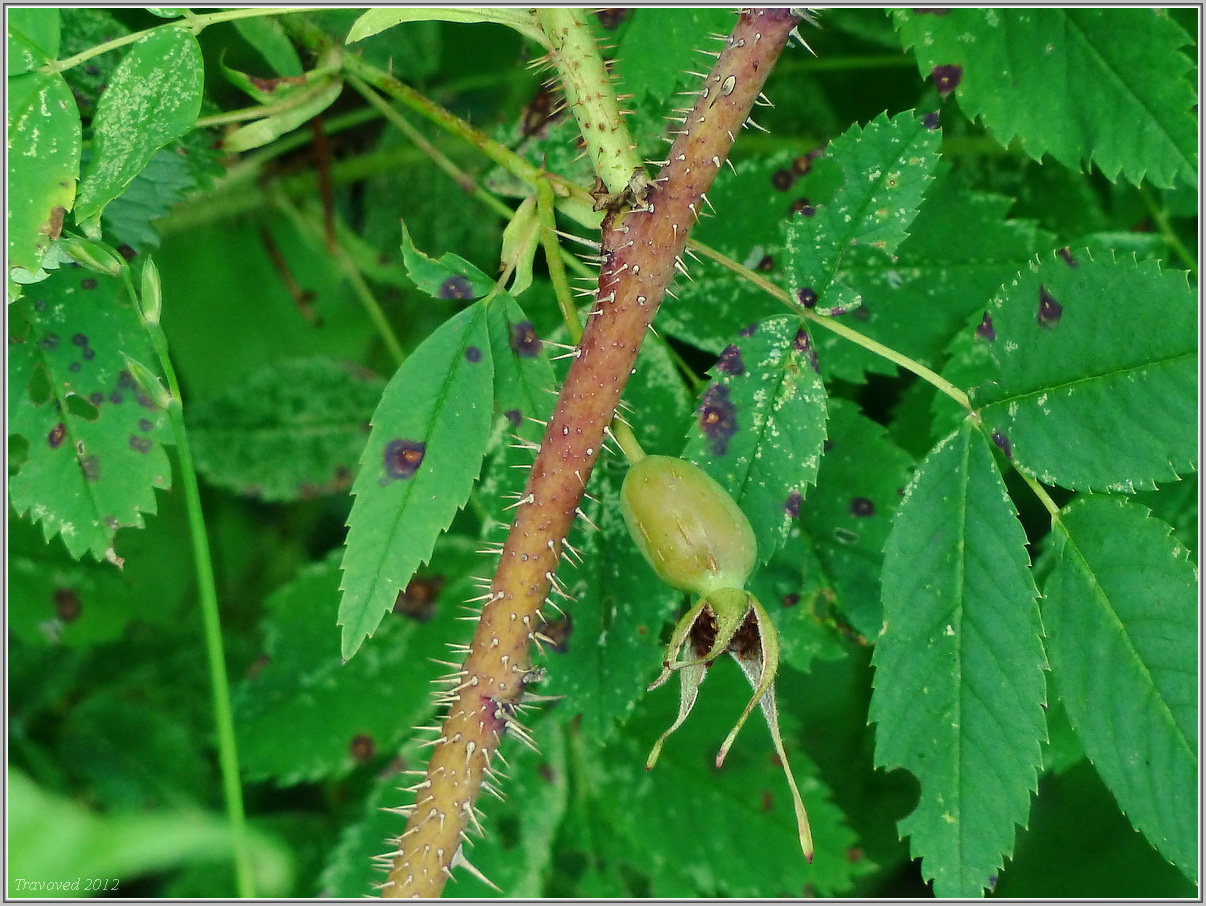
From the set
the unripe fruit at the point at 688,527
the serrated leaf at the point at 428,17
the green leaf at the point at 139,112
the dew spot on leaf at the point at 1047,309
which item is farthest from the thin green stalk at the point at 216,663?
the dew spot on leaf at the point at 1047,309

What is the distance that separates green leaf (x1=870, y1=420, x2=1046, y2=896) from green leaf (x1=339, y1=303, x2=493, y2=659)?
690 millimetres

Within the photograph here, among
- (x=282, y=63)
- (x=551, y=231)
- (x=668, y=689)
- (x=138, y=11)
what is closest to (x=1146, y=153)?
(x=551, y=231)

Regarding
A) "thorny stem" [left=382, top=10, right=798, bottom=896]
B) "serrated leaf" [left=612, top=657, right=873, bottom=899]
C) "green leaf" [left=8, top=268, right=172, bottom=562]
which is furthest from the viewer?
"serrated leaf" [left=612, top=657, right=873, bottom=899]

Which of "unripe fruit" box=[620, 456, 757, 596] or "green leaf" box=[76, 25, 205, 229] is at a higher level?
"green leaf" box=[76, 25, 205, 229]

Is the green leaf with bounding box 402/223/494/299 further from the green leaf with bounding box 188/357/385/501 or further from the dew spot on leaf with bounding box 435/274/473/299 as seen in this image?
the green leaf with bounding box 188/357/385/501

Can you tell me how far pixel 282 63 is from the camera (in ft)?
5.76

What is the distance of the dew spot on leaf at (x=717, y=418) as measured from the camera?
4.85 feet

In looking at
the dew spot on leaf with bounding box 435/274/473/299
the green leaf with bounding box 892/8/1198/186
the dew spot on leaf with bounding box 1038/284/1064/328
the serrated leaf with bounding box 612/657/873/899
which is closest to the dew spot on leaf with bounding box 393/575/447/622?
the serrated leaf with bounding box 612/657/873/899

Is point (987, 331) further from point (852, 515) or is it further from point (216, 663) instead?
point (216, 663)

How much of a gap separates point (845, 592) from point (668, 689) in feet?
1.80

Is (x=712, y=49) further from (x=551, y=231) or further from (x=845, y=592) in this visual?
(x=845, y=592)

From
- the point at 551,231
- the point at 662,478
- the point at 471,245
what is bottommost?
the point at 471,245

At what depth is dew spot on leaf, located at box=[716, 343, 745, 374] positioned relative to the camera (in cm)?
150

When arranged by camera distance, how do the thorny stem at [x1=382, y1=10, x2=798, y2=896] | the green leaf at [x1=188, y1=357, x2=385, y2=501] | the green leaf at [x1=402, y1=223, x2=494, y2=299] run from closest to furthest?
the thorny stem at [x1=382, y1=10, x2=798, y2=896] → the green leaf at [x1=402, y1=223, x2=494, y2=299] → the green leaf at [x1=188, y1=357, x2=385, y2=501]
